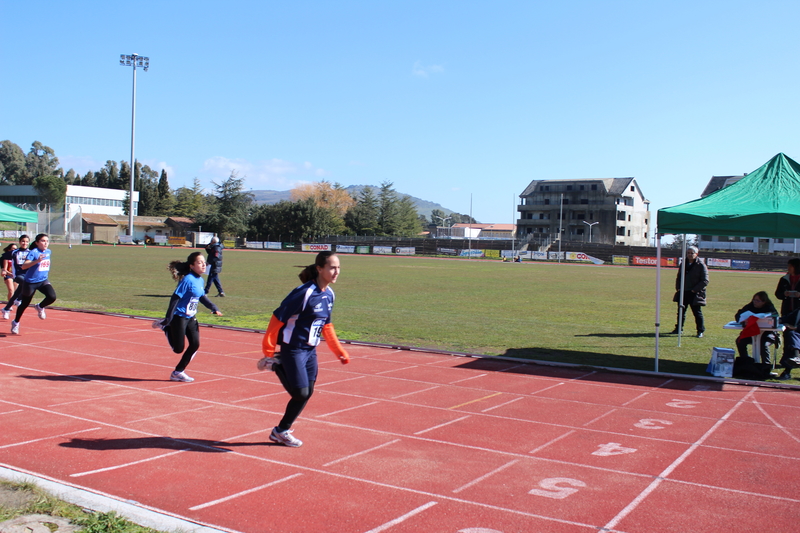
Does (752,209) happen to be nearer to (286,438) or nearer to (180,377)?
(286,438)

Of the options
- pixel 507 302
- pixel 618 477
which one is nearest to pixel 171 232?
pixel 507 302

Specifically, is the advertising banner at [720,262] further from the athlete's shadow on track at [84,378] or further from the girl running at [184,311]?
the athlete's shadow on track at [84,378]

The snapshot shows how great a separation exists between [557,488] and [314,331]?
7.58ft

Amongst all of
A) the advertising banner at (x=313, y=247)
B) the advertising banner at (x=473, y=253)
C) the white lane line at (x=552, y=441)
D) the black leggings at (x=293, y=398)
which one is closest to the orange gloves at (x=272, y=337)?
the black leggings at (x=293, y=398)

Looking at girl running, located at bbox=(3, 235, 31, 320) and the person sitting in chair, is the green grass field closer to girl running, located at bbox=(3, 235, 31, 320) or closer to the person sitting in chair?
the person sitting in chair

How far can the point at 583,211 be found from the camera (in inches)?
3861

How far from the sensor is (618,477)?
17.1ft

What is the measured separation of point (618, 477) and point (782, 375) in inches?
219

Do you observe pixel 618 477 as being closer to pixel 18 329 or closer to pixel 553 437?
pixel 553 437

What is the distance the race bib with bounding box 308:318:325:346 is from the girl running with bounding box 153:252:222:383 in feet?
10.9

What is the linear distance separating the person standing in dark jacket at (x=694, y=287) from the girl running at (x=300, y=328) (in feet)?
33.4

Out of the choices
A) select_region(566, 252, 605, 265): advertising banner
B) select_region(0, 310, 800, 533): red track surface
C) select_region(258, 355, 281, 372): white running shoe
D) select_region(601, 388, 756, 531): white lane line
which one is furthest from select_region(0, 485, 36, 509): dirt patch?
select_region(566, 252, 605, 265): advertising banner

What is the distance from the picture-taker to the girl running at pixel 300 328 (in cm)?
547

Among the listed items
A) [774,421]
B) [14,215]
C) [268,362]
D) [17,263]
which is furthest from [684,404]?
[14,215]
